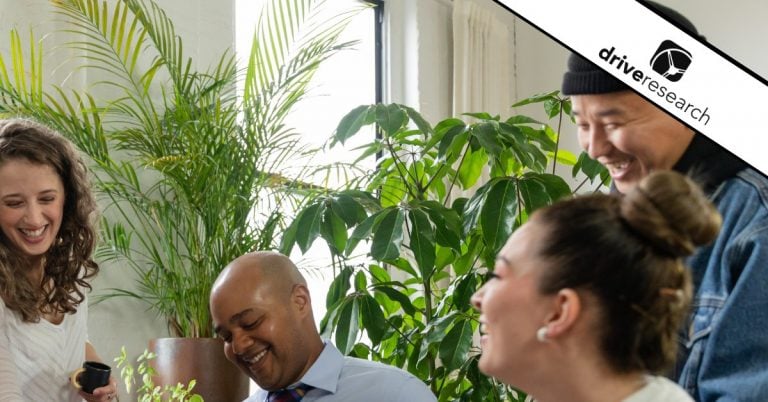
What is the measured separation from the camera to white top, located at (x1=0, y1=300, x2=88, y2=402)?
234cm

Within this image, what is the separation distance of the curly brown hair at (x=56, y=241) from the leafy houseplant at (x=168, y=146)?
36.8 inches

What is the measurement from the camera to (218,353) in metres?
3.57

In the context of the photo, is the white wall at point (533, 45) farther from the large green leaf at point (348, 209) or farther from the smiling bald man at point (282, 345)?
the smiling bald man at point (282, 345)

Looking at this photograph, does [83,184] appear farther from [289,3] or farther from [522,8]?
[289,3]

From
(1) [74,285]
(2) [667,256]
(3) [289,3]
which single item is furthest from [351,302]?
(2) [667,256]

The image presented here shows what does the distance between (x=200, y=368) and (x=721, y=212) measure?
7.99 ft

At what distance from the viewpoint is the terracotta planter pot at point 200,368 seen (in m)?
3.52

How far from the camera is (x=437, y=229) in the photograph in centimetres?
335

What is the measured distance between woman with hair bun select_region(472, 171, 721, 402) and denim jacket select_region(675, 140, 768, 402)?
8cm

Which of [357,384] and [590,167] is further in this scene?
[590,167]

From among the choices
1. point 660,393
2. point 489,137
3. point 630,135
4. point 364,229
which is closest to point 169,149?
point 364,229

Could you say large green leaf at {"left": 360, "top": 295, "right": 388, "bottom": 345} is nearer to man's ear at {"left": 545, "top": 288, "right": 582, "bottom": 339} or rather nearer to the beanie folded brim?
the beanie folded brim

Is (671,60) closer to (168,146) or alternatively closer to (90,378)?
(90,378)

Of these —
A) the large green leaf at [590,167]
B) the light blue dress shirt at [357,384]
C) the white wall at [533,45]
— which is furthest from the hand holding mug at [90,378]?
the white wall at [533,45]
